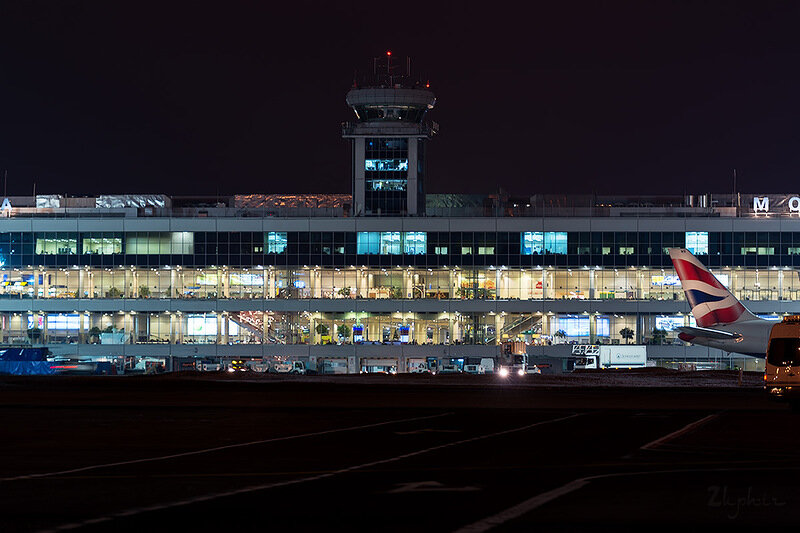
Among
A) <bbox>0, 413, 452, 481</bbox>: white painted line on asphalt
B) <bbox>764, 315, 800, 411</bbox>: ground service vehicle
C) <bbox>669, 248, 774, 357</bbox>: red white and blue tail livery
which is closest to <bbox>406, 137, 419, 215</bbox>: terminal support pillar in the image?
<bbox>669, 248, 774, 357</bbox>: red white and blue tail livery

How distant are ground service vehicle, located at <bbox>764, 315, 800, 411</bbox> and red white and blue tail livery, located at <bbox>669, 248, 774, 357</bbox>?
40.0 meters

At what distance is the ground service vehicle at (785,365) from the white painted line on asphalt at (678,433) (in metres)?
2.55

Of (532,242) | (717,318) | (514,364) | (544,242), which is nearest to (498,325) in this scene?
(532,242)

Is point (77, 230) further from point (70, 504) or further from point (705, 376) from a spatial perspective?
point (70, 504)

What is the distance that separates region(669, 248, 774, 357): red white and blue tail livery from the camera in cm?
8725

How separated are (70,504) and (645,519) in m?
8.49

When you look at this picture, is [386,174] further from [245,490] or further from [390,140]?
[245,490]

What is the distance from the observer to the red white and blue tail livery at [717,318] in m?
87.2

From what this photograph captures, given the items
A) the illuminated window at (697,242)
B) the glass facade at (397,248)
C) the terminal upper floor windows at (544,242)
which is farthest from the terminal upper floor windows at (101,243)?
the illuminated window at (697,242)

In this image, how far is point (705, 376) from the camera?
94.9 metres

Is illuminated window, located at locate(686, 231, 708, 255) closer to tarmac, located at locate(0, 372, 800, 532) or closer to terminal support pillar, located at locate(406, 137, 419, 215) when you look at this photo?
terminal support pillar, located at locate(406, 137, 419, 215)

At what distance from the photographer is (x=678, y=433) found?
35.6 meters

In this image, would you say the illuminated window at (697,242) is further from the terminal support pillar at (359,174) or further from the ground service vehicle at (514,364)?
the terminal support pillar at (359,174)

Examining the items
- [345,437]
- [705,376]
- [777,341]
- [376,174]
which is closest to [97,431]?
[345,437]
